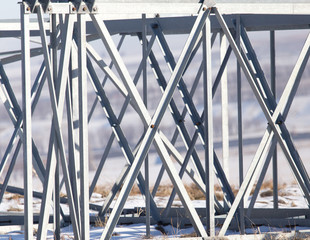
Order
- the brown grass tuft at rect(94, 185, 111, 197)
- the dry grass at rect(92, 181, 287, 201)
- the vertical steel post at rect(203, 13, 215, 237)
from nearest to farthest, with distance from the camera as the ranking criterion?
the vertical steel post at rect(203, 13, 215, 237)
the dry grass at rect(92, 181, 287, 201)
the brown grass tuft at rect(94, 185, 111, 197)

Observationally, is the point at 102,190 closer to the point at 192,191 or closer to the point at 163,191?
the point at 163,191

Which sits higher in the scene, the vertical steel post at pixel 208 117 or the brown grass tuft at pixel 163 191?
the brown grass tuft at pixel 163 191

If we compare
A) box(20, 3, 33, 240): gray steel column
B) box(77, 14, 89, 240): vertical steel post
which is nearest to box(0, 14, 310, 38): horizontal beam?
box(77, 14, 89, 240): vertical steel post

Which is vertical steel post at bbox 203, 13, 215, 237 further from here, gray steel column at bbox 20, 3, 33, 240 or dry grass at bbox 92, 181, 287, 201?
dry grass at bbox 92, 181, 287, 201

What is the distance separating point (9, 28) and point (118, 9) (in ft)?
18.5

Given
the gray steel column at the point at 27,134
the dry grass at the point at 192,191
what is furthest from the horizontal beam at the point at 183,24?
the dry grass at the point at 192,191

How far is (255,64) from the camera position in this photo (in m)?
11.8

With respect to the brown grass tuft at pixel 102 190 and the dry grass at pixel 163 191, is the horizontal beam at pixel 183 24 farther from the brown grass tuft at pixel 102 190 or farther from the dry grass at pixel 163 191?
the dry grass at pixel 163 191

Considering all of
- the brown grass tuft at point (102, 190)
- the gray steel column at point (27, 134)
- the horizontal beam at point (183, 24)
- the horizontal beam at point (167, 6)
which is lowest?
the gray steel column at point (27, 134)

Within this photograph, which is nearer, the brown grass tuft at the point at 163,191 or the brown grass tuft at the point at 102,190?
the brown grass tuft at the point at 102,190

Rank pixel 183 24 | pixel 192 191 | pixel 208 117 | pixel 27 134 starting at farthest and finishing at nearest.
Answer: pixel 192 191 → pixel 183 24 → pixel 208 117 → pixel 27 134

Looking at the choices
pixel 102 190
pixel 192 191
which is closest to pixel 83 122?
pixel 192 191

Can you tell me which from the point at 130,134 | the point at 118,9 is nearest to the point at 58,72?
the point at 118,9

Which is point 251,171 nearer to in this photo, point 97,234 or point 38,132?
point 97,234
